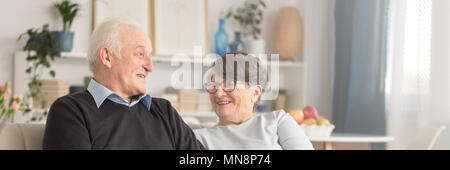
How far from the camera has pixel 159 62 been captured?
4.77m

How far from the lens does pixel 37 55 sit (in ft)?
13.6

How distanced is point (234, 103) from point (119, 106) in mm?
326

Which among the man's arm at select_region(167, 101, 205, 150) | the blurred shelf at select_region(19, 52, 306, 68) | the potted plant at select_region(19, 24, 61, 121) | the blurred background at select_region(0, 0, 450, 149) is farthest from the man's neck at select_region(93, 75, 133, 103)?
the potted plant at select_region(19, 24, 61, 121)

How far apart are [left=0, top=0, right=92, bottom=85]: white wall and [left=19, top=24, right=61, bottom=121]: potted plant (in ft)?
0.57

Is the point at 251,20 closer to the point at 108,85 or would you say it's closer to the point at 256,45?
the point at 256,45

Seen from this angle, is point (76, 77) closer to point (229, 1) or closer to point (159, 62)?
point (159, 62)

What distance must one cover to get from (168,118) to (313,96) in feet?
11.4

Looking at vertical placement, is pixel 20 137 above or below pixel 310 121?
above

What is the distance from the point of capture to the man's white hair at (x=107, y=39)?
156cm

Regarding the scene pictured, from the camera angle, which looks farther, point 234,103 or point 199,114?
point 199,114

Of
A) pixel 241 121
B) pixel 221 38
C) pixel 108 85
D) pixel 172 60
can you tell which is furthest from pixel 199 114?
pixel 108 85

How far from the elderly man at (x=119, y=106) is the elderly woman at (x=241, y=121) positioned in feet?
0.28

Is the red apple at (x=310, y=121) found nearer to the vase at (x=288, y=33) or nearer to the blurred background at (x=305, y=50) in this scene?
the blurred background at (x=305, y=50)
